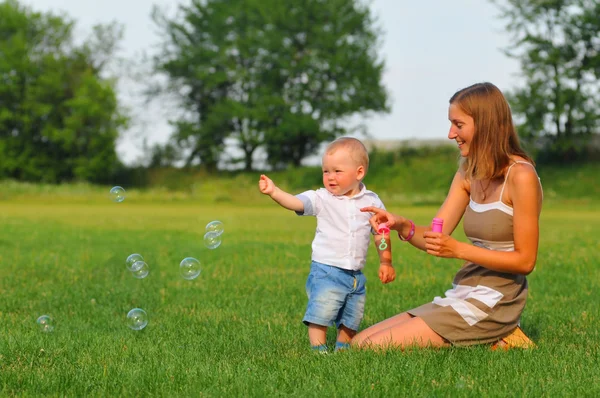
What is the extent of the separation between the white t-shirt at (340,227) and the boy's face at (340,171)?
0.11 m

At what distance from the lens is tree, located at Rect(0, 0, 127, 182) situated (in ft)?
190

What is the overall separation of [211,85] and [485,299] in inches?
2088

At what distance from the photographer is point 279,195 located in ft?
18.8

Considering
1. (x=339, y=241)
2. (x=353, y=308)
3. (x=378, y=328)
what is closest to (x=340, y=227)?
(x=339, y=241)

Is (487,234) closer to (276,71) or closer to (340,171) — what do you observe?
(340,171)

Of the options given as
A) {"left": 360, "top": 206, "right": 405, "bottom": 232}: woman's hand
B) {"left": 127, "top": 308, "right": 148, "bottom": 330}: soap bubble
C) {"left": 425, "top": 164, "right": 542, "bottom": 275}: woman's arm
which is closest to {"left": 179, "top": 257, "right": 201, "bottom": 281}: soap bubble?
{"left": 127, "top": 308, "right": 148, "bottom": 330}: soap bubble

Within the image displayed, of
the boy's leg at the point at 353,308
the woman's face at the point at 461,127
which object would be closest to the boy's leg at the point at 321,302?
the boy's leg at the point at 353,308

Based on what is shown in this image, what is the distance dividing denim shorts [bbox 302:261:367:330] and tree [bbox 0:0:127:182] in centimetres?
5314

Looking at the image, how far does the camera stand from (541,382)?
4957 millimetres

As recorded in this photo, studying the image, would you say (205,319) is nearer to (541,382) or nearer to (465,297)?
(465,297)

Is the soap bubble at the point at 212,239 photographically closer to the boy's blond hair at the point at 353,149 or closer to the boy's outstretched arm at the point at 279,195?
the boy's outstretched arm at the point at 279,195

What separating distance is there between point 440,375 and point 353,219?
142 centimetres

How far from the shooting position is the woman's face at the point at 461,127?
575 cm

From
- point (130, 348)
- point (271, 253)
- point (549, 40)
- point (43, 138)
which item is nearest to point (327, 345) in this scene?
point (130, 348)
